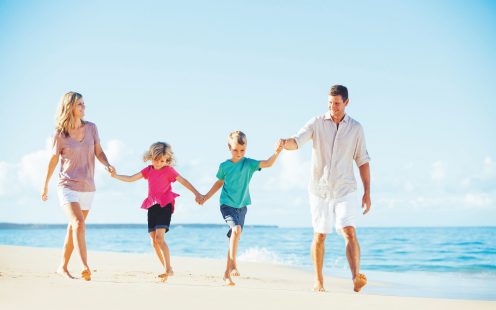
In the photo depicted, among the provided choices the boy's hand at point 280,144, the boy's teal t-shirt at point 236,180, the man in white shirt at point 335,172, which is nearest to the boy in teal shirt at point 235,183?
the boy's teal t-shirt at point 236,180

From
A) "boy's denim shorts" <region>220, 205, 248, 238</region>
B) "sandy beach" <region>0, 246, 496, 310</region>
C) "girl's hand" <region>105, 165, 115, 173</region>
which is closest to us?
"sandy beach" <region>0, 246, 496, 310</region>

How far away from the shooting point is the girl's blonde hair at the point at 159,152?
736cm

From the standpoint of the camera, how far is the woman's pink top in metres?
6.76

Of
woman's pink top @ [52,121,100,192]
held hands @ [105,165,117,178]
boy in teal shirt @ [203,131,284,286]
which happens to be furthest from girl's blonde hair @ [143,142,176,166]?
woman's pink top @ [52,121,100,192]

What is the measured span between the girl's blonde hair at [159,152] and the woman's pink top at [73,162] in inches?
32.1

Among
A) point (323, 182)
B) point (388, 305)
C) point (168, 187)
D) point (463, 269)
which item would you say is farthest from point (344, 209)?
point (463, 269)

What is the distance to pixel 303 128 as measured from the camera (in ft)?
21.9

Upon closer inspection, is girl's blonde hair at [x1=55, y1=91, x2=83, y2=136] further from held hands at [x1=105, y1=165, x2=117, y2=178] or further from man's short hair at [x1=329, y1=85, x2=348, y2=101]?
man's short hair at [x1=329, y1=85, x2=348, y2=101]

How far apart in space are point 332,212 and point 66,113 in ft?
10.7

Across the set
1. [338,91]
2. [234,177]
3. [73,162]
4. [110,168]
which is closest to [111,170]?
[110,168]

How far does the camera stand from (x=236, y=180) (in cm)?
714

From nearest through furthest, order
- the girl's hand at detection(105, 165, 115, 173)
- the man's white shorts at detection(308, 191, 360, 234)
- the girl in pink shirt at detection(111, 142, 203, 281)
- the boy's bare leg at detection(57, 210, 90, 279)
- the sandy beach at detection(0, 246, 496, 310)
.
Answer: the sandy beach at detection(0, 246, 496, 310)
the man's white shorts at detection(308, 191, 360, 234)
the boy's bare leg at detection(57, 210, 90, 279)
the girl's hand at detection(105, 165, 115, 173)
the girl in pink shirt at detection(111, 142, 203, 281)

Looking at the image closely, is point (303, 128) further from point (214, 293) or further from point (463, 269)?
point (463, 269)

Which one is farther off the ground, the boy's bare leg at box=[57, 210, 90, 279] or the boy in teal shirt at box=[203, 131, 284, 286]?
the boy in teal shirt at box=[203, 131, 284, 286]
